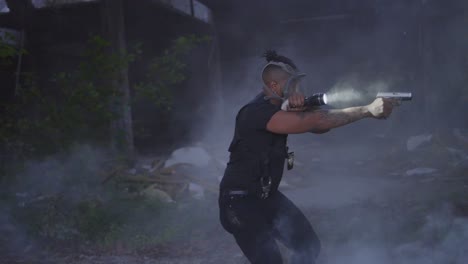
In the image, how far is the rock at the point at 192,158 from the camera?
8.22m

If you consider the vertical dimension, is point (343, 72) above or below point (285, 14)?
below

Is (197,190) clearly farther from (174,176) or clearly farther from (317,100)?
(317,100)

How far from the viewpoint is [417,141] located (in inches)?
363

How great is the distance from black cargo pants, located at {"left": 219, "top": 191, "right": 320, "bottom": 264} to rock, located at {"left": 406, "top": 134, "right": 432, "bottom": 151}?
6045 millimetres

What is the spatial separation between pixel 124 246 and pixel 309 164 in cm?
444

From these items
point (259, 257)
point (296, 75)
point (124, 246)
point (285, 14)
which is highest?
point (285, 14)

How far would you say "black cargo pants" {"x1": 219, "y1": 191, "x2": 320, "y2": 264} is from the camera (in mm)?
3363

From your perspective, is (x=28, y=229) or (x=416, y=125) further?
(x=416, y=125)

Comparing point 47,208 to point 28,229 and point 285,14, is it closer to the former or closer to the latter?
point 28,229

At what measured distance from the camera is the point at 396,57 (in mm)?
10586

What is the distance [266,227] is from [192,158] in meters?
4.90

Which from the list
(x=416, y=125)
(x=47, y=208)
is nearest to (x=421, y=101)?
(x=416, y=125)

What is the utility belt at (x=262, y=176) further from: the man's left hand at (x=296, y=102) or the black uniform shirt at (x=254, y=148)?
the man's left hand at (x=296, y=102)

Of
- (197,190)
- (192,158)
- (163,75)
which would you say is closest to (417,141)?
(192,158)
